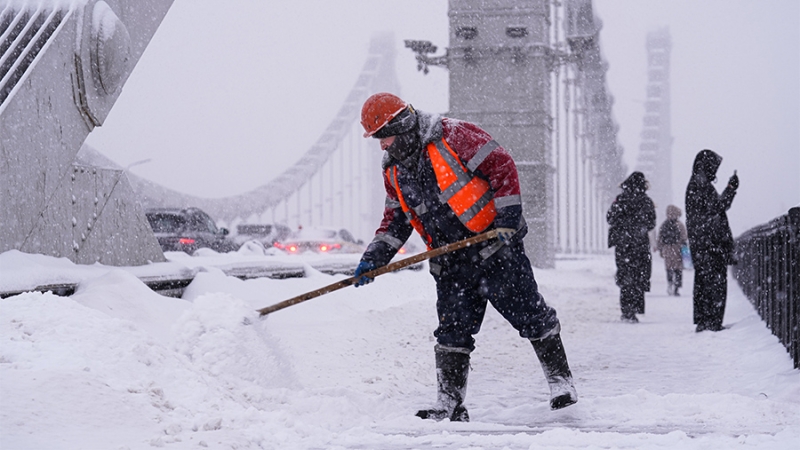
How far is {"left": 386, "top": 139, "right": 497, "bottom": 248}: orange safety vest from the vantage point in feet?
12.0

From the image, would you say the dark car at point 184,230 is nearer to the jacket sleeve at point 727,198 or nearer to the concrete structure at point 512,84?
the concrete structure at point 512,84

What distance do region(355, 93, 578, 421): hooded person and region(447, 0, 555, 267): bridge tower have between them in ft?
49.6

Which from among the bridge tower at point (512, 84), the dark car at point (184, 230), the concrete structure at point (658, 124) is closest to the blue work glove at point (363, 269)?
the dark car at point (184, 230)

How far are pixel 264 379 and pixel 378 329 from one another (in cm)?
312

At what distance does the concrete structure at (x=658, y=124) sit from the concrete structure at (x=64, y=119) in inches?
1893

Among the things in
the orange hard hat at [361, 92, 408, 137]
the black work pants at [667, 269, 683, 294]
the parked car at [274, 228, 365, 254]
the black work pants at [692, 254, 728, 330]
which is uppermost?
the orange hard hat at [361, 92, 408, 137]

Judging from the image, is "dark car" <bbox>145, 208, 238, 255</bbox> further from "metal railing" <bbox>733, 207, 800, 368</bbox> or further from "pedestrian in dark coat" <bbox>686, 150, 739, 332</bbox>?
"metal railing" <bbox>733, 207, 800, 368</bbox>

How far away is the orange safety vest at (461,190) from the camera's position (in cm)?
366

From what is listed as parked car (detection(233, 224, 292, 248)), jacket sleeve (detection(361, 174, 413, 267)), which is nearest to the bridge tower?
parked car (detection(233, 224, 292, 248))

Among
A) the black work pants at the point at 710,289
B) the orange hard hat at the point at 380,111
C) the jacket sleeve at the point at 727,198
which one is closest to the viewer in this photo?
the orange hard hat at the point at 380,111

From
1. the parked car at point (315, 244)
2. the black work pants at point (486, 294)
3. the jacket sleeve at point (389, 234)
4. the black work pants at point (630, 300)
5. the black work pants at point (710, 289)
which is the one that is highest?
the jacket sleeve at point (389, 234)

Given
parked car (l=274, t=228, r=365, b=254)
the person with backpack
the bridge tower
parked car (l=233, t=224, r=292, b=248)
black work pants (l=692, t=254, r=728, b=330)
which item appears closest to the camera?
black work pants (l=692, t=254, r=728, b=330)

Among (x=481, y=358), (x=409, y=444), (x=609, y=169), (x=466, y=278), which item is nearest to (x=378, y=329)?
(x=481, y=358)

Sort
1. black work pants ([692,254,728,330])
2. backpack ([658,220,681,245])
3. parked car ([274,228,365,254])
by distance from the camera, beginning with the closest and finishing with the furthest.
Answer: black work pants ([692,254,728,330]) → backpack ([658,220,681,245]) → parked car ([274,228,365,254])
